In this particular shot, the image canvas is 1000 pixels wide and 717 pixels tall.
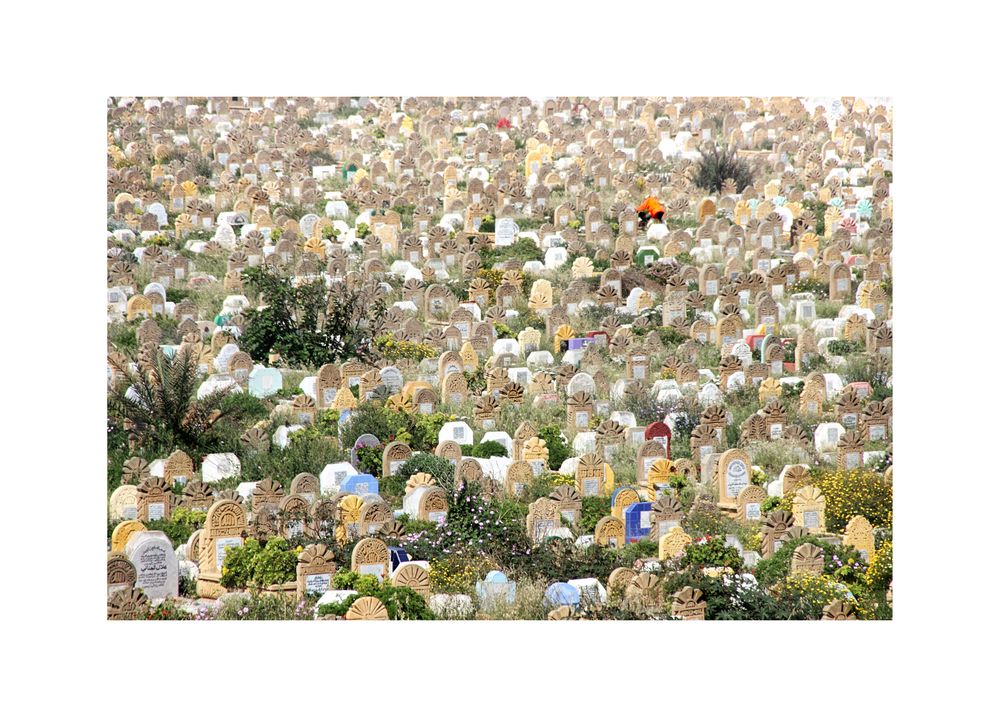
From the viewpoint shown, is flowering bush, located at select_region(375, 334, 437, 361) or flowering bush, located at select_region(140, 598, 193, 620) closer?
flowering bush, located at select_region(140, 598, 193, 620)

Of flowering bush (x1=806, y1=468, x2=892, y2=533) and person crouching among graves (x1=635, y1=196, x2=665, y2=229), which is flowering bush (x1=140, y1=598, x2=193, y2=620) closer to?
person crouching among graves (x1=635, y1=196, x2=665, y2=229)

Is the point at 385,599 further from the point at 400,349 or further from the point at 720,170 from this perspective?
the point at 720,170

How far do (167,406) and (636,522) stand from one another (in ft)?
10.9

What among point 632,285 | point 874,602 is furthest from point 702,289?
point 874,602

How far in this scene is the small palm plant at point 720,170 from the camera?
1074 centimetres

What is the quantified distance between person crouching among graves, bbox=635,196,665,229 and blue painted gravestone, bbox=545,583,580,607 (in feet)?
8.92

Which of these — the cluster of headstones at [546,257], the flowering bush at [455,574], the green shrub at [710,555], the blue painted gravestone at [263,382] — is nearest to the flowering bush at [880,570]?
the cluster of headstones at [546,257]

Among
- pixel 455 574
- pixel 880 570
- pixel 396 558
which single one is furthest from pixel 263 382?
pixel 880 570

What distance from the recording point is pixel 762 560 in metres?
10.0

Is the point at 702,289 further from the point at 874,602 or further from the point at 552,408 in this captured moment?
the point at 874,602

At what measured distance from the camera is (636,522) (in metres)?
10.0

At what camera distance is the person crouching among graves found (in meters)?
10.6

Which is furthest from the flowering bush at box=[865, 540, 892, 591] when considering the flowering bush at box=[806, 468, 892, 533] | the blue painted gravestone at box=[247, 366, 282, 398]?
the blue painted gravestone at box=[247, 366, 282, 398]
